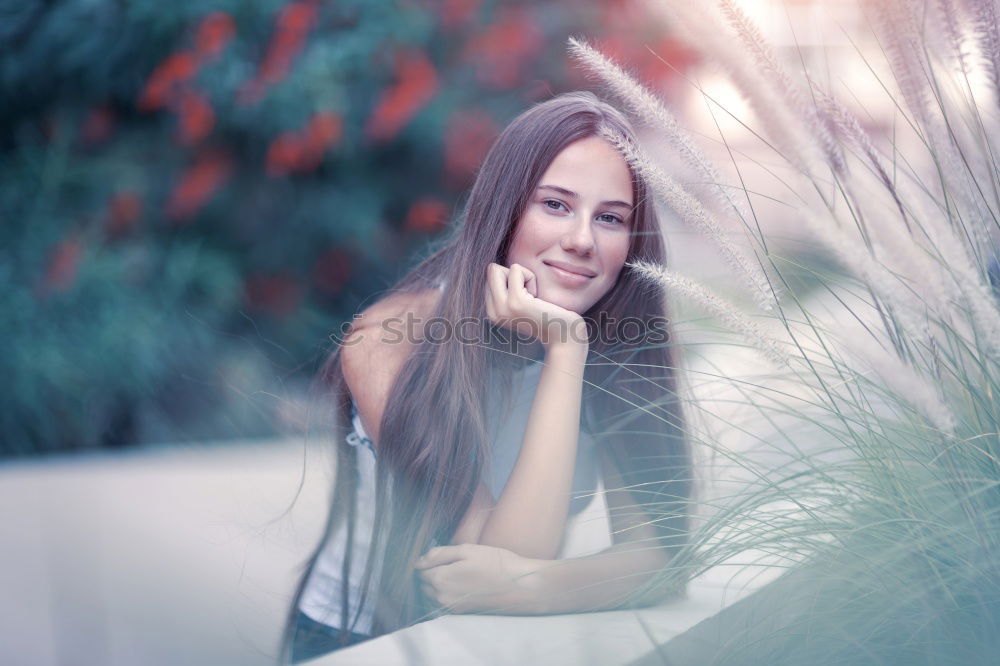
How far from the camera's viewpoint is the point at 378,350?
87 cm

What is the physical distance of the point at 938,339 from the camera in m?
0.53

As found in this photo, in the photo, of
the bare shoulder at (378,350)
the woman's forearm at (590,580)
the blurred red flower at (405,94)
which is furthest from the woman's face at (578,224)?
the blurred red flower at (405,94)

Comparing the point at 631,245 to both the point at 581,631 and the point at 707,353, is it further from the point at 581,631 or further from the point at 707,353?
the point at 581,631

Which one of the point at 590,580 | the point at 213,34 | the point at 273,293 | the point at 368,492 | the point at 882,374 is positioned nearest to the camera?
the point at 882,374

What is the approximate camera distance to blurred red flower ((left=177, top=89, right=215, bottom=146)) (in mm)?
2023

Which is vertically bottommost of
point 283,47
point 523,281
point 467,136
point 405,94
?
point 523,281

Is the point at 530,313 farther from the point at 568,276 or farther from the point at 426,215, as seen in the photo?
the point at 426,215

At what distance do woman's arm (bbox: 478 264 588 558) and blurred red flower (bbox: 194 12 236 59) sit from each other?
1.49 metres

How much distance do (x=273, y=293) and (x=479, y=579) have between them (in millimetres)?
1744

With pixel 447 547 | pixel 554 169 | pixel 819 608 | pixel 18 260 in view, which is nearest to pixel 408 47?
pixel 18 260

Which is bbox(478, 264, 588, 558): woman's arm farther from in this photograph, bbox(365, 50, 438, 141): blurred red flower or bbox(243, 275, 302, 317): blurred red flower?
bbox(243, 275, 302, 317): blurred red flower

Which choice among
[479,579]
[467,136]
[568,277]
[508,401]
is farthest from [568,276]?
[467,136]

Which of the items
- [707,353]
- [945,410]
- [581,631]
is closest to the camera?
[945,410]

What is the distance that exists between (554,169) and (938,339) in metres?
0.35
